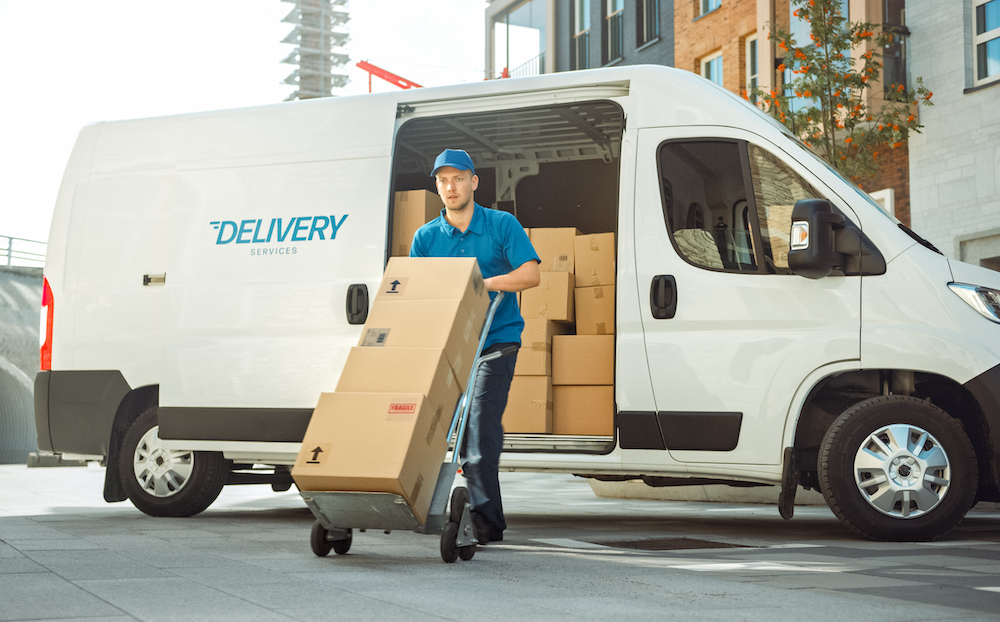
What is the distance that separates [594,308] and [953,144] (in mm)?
8999

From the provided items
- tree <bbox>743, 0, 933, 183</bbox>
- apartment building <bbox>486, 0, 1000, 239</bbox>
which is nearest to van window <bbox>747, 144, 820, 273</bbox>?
tree <bbox>743, 0, 933, 183</bbox>

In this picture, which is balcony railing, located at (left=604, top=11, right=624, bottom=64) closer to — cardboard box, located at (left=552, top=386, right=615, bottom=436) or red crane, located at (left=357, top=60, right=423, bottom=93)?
cardboard box, located at (left=552, top=386, right=615, bottom=436)

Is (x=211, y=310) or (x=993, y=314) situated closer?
(x=993, y=314)

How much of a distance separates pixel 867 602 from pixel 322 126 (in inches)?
180

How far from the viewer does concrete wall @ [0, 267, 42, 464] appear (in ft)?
93.7

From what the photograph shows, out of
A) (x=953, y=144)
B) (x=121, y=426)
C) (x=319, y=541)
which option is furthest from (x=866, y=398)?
(x=953, y=144)

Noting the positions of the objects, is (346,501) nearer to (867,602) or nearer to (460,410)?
(460,410)

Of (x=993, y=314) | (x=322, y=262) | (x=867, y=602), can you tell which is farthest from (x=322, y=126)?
(x=867, y=602)

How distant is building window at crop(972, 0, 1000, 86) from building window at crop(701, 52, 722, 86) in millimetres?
6581

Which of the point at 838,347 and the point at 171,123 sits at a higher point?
the point at 171,123

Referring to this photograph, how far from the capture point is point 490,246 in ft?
17.3

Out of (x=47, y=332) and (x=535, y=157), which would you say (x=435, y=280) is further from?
(x=47, y=332)

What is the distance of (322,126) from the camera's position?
22.5ft

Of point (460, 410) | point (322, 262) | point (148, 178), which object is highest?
point (148, 178)
